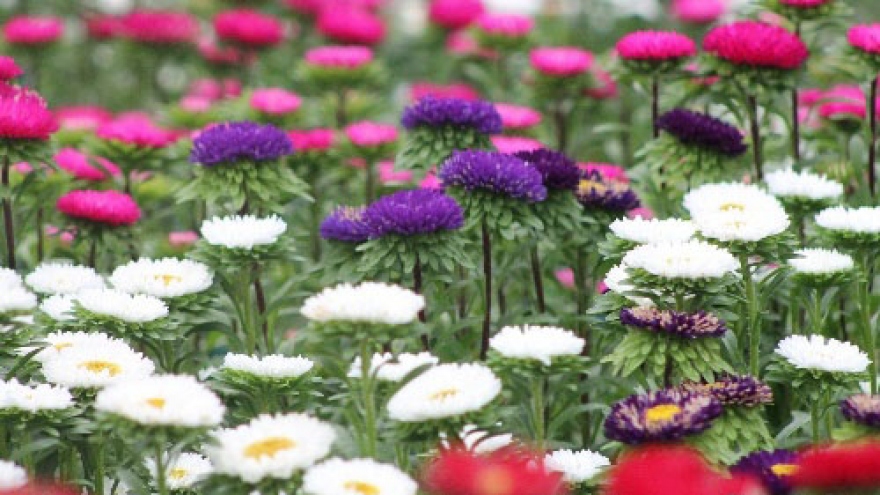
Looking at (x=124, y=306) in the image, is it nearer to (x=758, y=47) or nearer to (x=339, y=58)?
(x=758, y=47)

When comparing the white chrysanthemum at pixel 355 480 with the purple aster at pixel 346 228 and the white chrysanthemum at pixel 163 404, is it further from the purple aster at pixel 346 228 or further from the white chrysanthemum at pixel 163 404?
the purple aster at pixel 346 228

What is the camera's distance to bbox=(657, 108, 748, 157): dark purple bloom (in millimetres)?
3938

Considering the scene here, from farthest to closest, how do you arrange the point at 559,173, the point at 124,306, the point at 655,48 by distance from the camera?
A: the point at 655,48
the point at 559,173
the point at 124,306

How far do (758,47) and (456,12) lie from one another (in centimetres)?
329

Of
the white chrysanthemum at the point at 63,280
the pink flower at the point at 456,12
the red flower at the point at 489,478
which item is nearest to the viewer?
the red flower at the point at 489,478

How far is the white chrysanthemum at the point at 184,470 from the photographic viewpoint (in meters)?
2.94

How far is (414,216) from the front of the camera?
3213 millimetres

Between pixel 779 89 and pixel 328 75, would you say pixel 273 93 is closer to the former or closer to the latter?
pixel 328 75

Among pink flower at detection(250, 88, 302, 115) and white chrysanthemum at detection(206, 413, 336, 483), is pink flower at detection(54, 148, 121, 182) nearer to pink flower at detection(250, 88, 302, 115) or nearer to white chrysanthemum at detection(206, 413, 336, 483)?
pink flower at detection(250, 88, 302, 115)

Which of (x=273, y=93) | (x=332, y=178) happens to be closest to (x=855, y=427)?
(x=332, y=178)

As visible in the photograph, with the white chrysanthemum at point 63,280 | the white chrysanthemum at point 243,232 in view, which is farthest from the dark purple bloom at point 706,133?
the white chrysanthemum at point 63,280

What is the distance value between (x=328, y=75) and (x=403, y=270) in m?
2.38

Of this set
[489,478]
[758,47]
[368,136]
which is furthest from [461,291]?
[489,478]

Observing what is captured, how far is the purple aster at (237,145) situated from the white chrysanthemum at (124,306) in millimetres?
620
